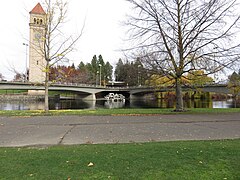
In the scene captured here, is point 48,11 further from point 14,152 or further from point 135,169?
point 135,169

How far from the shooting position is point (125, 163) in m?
4.55

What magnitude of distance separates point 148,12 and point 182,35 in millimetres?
3488

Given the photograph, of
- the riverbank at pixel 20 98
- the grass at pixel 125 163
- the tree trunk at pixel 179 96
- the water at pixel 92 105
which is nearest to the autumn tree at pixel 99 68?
the riverbank at pixel 20 98

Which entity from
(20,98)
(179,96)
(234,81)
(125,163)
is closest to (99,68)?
(20,98)

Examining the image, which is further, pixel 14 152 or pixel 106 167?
pixel 14 152

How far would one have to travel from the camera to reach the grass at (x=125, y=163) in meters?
3.92

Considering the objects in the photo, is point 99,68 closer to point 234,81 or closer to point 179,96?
point 234,81

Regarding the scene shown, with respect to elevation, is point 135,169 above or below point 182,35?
below

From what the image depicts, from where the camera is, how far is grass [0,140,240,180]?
3924 millimetres

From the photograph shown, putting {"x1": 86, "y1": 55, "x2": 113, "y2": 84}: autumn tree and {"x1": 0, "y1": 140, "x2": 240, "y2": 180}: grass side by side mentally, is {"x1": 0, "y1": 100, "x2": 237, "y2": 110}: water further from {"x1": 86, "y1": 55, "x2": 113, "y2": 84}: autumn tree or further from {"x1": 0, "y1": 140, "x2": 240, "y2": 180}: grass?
{"x1": 86, "y1": 55, "x2": 113, "y2": 84}: autumn tree

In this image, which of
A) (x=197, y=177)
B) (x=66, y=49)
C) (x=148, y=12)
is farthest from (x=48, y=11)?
(x=197, y=177)

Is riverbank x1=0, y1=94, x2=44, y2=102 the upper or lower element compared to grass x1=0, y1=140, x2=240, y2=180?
upper

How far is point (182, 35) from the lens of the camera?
17141 millimetres

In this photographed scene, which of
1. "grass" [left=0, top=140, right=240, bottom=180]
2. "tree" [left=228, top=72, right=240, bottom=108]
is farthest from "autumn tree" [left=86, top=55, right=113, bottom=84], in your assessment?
"grass" [left=0, top=140, right=240, bottom=180]
